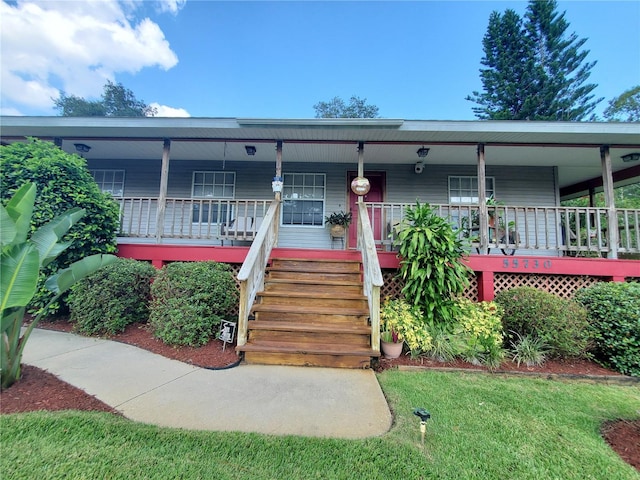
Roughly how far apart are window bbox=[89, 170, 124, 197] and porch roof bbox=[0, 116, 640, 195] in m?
0.76

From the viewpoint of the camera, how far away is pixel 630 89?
70.7 ft

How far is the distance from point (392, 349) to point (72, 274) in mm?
3801

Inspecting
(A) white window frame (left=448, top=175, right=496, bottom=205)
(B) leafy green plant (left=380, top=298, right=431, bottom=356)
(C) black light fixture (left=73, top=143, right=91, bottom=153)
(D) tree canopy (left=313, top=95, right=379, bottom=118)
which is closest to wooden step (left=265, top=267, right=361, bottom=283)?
(B) leafy green plant (left=380, top=298, right=431, bottom=356)

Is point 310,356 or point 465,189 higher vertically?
point 465,189

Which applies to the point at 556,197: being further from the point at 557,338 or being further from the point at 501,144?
the point at 557,338

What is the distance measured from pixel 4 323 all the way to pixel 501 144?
26.7 feet

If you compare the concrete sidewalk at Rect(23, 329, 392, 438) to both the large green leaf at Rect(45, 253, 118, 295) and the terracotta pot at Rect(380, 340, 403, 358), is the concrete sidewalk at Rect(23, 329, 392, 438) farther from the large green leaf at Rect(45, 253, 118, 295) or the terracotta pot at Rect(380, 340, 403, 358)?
the large green leaf at Rect(45, 253, 118, 295)

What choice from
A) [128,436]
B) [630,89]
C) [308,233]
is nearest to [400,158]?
[308,233]

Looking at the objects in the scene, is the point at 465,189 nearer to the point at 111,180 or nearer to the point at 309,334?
the point at 309,334

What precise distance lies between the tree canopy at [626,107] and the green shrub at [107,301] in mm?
31542

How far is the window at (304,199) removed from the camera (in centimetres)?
809

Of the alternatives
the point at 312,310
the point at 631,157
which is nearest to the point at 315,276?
the point at 312,310

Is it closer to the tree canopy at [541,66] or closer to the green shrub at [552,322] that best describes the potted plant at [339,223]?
the green shrub at [552,322]

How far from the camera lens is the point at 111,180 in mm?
8438
